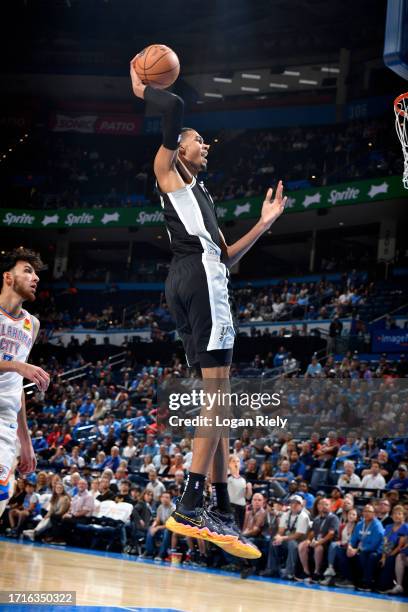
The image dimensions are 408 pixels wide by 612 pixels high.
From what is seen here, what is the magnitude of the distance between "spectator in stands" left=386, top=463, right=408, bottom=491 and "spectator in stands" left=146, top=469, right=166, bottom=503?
380cm

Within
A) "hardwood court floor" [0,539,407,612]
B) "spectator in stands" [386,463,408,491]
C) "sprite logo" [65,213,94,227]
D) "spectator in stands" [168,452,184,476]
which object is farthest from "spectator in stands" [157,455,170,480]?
"sprite logo" [65,213,94,227]

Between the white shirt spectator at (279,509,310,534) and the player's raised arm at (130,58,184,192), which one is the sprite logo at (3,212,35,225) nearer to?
the white shirt spectator at (279,509,310,534)

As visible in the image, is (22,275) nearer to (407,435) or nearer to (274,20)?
(407,435)

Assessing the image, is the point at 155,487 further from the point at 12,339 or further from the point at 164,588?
the point at 12,339

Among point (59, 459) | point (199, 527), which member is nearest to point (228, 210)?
point (59, 459)

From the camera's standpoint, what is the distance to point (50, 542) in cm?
1496

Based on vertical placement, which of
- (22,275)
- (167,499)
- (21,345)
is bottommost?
(167,499)

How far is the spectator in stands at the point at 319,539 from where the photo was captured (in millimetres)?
10758

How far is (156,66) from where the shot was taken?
406cm

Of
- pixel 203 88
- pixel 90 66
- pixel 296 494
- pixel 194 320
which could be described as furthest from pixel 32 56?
pixel 194 320

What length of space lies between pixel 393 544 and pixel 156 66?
8.04m

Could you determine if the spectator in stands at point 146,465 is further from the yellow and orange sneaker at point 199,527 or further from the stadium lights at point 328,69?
the stadium lights at point 328,69

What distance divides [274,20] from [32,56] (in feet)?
38.3

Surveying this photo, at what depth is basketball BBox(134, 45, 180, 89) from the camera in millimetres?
4051
